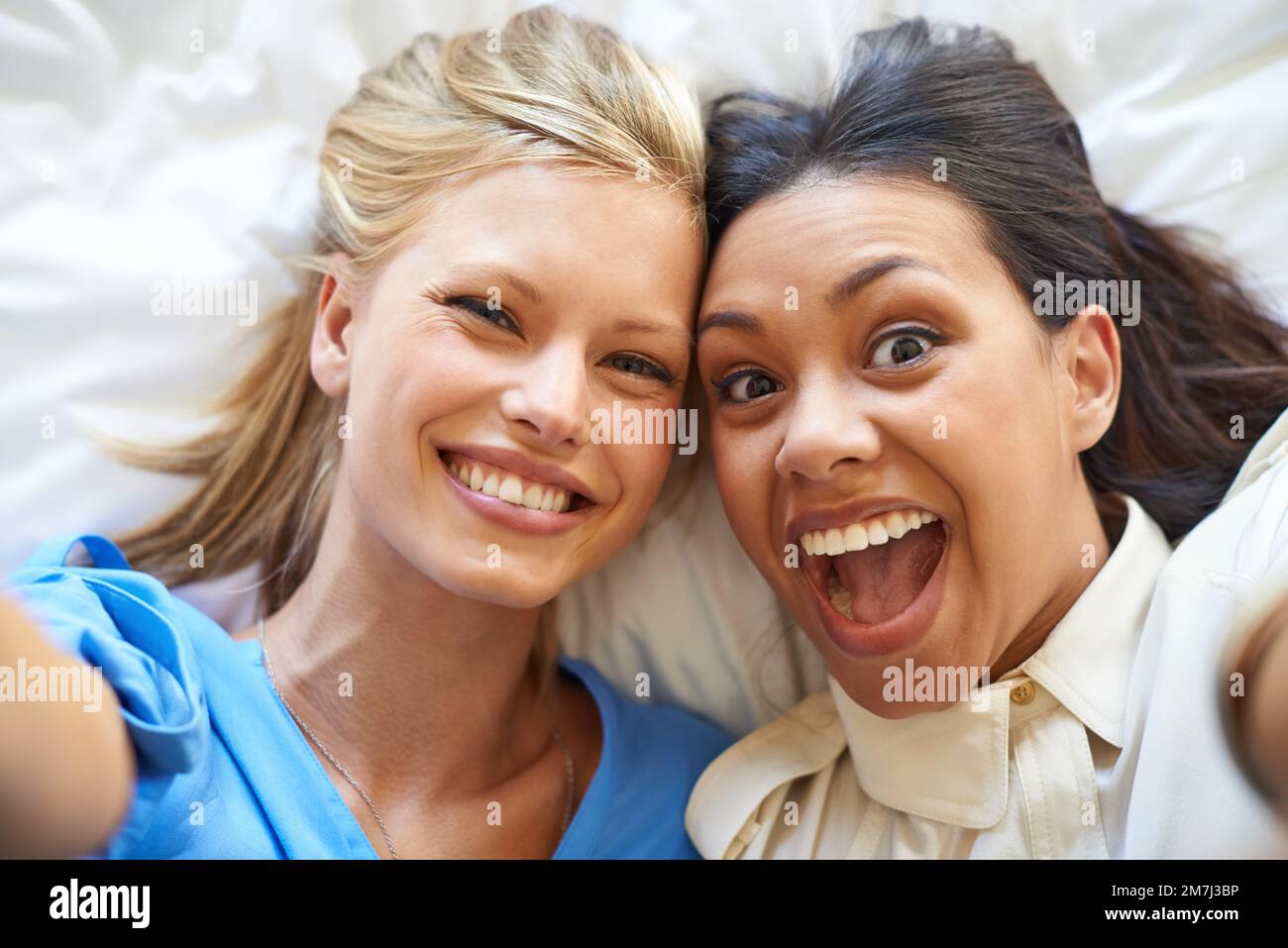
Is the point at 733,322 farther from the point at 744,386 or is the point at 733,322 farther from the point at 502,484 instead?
the point at 502,484

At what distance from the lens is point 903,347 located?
1.08 m

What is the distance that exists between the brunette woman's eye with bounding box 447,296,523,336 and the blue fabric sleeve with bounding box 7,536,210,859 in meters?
0.41

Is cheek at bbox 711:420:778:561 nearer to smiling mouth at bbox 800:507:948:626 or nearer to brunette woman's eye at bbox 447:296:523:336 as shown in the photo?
smiling mouth at bbox 800:507:948:626

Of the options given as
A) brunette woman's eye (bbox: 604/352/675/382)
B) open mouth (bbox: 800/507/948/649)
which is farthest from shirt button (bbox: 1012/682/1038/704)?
brunette woman's eye (bbox: 604/352/675/382)

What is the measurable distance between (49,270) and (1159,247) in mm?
1335

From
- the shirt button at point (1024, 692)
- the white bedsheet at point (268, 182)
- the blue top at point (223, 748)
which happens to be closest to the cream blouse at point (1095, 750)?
the shirt button at point (1024, 692)

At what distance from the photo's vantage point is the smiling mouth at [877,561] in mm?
1092

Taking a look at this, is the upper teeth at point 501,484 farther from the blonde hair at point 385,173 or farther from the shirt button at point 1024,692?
the shirt button at point 1024,692

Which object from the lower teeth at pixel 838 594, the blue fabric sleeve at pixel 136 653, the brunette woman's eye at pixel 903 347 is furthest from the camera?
the lower teeth at pixel 838 594

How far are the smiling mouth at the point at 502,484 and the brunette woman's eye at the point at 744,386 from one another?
7.8 inches

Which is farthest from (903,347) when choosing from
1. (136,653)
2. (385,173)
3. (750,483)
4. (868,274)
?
(136,653)

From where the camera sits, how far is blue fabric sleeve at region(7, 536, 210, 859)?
0.97 metres

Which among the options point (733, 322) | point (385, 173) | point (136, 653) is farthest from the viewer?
point (385, 173)
